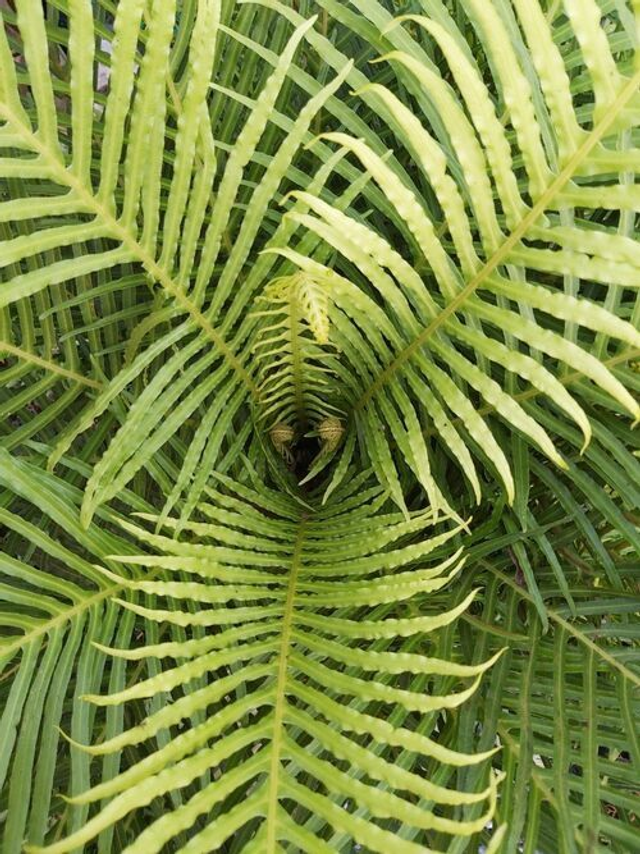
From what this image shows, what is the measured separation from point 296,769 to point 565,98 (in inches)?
19.7

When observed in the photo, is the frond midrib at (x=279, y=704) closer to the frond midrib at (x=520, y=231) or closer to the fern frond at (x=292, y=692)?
the fern frond at (x=292, y=692)

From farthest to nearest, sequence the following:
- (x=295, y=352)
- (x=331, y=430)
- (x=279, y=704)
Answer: (x=331, y=430) → (x=295, y=352) → (x=279, y=704)

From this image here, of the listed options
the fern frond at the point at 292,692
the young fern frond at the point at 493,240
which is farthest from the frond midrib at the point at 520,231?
the fern frond at the point at 292,692

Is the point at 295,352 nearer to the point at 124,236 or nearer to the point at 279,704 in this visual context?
the point at 124,236

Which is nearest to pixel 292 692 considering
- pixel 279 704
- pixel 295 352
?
pixel 279 704

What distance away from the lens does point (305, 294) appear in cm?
54

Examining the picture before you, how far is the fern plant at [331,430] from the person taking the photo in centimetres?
45

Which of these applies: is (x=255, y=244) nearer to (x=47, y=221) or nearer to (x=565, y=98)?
(x=47, y=221)

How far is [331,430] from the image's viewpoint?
2.56ft

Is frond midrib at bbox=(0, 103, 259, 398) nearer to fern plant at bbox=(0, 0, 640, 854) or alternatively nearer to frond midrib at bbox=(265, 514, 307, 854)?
fern plant at bbox=(0, 0, 640, 854)

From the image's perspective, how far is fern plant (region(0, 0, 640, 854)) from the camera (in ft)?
1.48

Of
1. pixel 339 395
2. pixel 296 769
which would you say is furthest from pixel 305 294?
pixel 296 769

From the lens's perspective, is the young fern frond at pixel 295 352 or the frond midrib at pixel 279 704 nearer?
the frond midrib at pixel 279 704

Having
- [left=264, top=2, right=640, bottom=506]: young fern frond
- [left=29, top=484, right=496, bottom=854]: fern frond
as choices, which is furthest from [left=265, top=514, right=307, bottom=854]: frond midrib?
[left=264, top=2, right=640, bottom=506]: young fern frond
